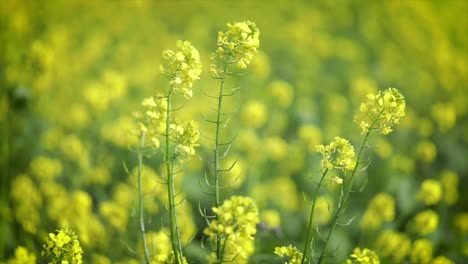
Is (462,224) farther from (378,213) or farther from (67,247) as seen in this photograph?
(67,247)

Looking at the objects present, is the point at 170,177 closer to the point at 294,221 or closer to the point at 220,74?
the point at 220,74

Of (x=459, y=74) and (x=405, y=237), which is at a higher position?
(x=459, y=74)

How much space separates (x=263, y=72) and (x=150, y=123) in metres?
3.14

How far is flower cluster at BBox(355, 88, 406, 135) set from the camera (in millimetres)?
1870

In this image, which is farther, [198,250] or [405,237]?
[405,237]

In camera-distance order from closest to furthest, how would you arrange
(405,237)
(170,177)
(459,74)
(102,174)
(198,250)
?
1. (170,177)
2. (198,250)
3. (405,237)
4. (102,174)
5. (459,74)

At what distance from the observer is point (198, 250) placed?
10.1ft

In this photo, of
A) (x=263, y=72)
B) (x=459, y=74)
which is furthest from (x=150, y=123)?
(x=459, y=74)

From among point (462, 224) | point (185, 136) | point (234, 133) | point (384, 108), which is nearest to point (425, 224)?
point (462, 224)

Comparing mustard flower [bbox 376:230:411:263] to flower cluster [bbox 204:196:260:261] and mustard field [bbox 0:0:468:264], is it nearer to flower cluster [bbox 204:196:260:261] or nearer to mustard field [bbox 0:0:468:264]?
mustard field [bbox 0:0:468:264]

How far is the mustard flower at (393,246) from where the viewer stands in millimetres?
3231

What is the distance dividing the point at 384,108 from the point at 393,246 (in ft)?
5.21

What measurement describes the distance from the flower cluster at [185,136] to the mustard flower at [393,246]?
1.77 meters

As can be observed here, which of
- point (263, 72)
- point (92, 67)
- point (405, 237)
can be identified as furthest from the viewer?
point (92, 67)
